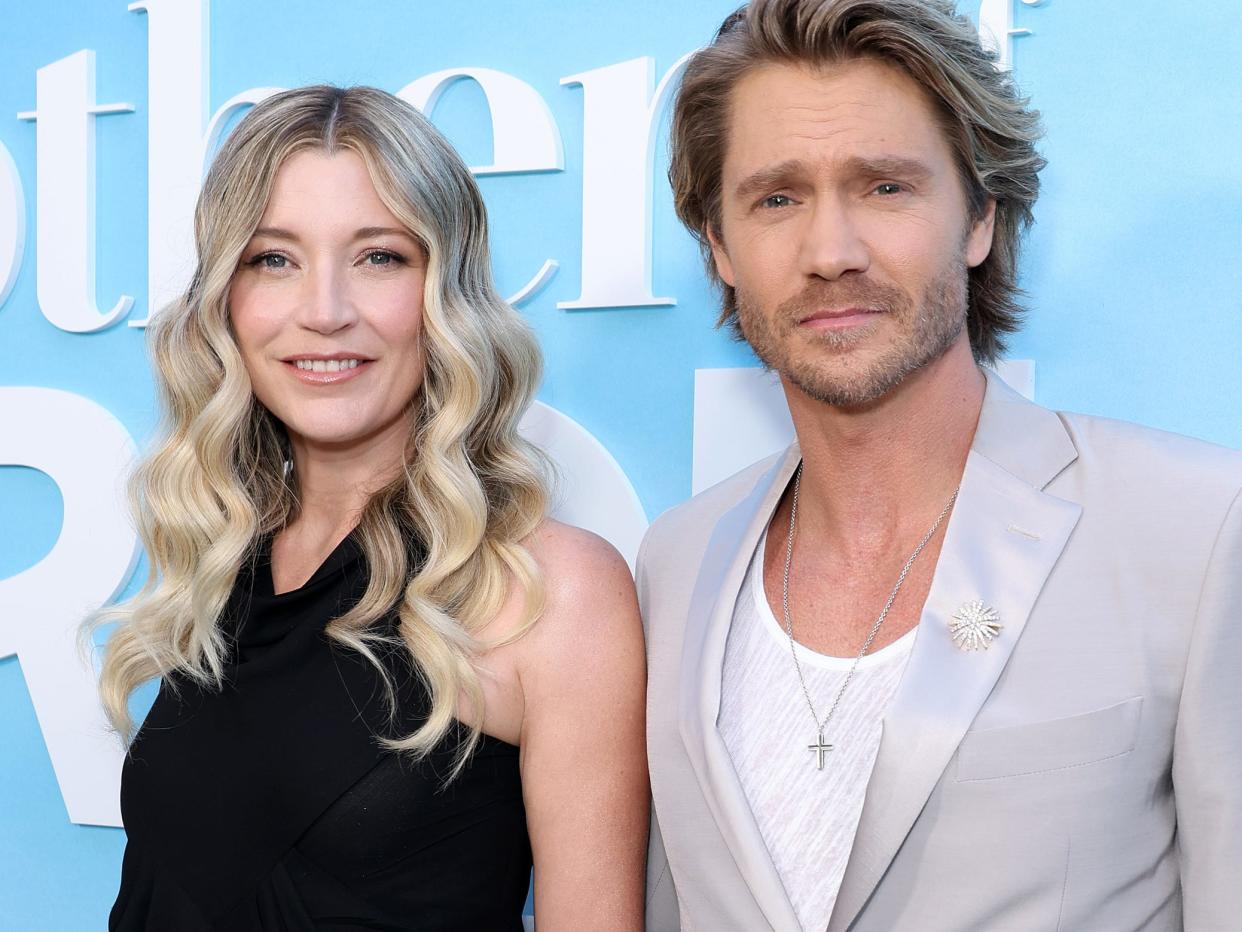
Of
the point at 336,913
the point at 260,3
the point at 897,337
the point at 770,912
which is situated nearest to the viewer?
the point at 770,912

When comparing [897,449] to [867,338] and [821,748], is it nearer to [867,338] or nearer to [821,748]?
[867,338]

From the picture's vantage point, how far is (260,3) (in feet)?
9.59

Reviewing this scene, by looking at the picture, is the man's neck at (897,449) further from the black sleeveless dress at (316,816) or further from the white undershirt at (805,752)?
the black sleeveless dress at (316,816)

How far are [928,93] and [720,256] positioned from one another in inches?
16.6

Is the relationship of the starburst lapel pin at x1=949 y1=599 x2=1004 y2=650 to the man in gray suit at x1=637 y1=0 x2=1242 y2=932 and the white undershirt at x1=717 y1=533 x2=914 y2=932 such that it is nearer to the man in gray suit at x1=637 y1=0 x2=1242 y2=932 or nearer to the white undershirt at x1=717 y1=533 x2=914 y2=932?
the man in gray suit at x1=637 y1=0 x2=1242 y2=932

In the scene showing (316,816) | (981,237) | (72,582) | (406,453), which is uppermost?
(981,237)

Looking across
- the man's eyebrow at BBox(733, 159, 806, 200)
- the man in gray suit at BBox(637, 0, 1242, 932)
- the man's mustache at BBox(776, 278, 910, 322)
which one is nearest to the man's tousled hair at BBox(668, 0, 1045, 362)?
the man in gray suit at BBox(637, 0, 1242, 932)

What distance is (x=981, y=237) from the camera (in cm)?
200

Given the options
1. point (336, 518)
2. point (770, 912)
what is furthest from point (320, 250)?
point (770, 912)

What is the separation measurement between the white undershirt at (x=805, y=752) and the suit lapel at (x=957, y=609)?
0.08 m

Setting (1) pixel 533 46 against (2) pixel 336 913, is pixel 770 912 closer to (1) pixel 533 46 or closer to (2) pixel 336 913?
(2) pixel 336 913

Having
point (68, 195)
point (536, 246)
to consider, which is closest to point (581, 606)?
point (536, 246)

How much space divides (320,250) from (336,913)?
100 cm

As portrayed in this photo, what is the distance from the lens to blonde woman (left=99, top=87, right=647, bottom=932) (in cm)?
200
